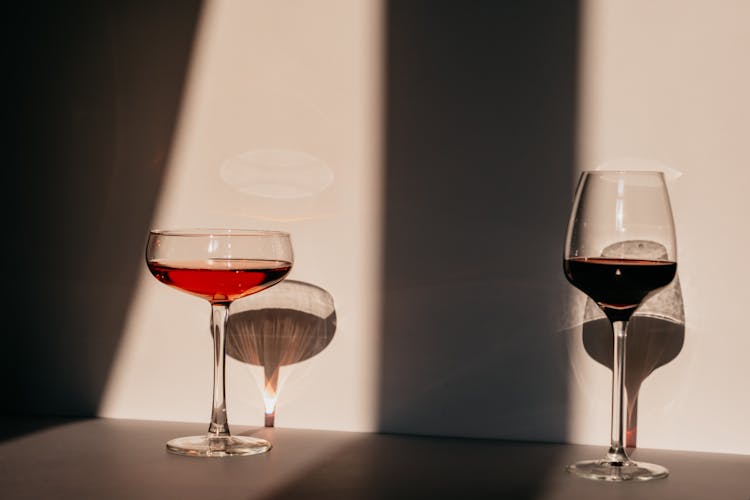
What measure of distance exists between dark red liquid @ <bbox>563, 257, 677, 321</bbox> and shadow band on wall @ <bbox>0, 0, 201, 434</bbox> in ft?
1.87

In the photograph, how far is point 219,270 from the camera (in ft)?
3.59

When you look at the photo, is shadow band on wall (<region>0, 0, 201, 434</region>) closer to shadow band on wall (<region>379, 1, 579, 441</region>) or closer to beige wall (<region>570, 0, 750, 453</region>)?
shadow band on wall (<region>379, 1, 579, 441</region>)

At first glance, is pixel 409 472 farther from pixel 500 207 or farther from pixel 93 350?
→ pixel 93 350

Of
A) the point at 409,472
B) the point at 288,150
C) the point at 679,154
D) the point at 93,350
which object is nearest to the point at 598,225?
the point at 679,154

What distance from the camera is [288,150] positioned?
127 cm

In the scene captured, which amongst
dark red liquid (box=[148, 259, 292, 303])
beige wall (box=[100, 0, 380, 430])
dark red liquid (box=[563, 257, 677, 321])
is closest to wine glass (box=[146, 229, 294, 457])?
dark red liquid (box=[148, 259, 292, 303])

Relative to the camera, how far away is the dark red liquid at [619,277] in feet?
3.26

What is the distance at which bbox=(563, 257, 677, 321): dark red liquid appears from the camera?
99 cm

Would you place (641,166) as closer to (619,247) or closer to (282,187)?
(619,247)

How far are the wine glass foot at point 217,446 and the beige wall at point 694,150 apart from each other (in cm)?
40

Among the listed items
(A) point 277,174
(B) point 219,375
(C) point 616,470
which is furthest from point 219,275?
(C) point 616,470

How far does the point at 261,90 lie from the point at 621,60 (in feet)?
1.43

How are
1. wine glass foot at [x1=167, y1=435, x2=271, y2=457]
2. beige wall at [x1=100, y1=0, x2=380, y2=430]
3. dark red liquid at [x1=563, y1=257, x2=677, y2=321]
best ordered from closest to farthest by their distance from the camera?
dark red liquid at [x1=563, y1=257, x2=677, y2=321] → wine glass foot at [x1=167, y1=435, x2=271, y2=457] → beige wall at [x1=100, y1=0, x2=380, y2=430]

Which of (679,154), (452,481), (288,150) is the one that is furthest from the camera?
(288,150)
